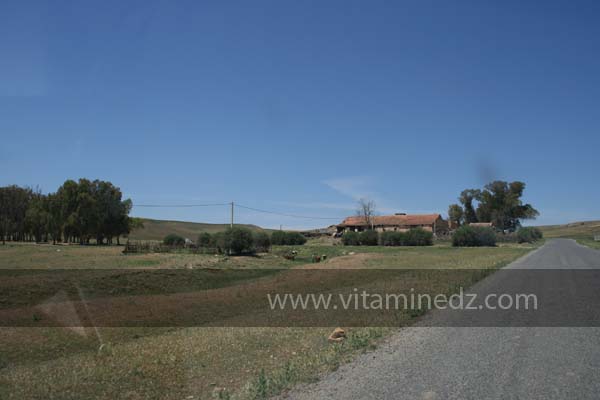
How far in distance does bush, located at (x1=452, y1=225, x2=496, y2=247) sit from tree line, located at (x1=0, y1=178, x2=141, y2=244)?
60134 millimetres

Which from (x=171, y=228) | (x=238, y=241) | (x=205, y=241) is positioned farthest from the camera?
(x=171, y=228)

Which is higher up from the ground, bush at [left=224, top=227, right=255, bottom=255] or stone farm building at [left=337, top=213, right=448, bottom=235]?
stone farm building at [left=337, top=213, right=448, bottom=235]

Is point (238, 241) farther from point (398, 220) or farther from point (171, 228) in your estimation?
point (171, 228)

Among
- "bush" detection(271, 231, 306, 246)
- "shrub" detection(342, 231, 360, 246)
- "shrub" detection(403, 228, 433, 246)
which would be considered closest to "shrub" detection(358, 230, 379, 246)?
"shrub" detection(342, 231, 360, 246)

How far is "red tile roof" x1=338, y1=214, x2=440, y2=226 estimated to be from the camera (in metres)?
115

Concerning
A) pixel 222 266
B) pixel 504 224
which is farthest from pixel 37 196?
pixel 504 224

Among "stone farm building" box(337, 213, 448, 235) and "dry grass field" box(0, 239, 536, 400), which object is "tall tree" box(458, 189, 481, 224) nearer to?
"stone farm building" box(337, 213, 448, 235)

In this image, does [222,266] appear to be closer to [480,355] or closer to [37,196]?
[480,355]

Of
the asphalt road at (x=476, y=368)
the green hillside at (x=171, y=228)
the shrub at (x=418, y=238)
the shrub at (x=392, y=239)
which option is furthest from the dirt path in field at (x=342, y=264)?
the green hillside at (x=171, y=228)

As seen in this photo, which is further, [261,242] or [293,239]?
[293,239]

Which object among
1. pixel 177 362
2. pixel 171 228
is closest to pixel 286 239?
pixel 171 228

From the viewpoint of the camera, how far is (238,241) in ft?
176

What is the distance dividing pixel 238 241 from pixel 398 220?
7176cm

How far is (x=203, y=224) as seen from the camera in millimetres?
176875
